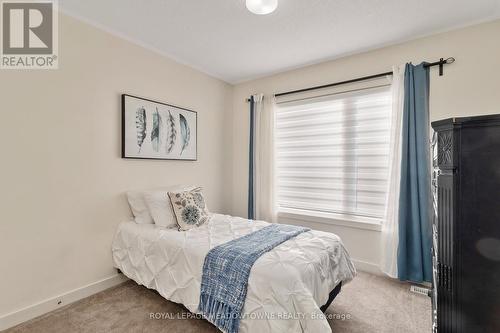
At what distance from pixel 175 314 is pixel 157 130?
1.90m

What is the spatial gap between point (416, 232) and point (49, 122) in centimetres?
355

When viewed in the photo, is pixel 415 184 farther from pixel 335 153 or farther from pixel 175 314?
pixel 175 314

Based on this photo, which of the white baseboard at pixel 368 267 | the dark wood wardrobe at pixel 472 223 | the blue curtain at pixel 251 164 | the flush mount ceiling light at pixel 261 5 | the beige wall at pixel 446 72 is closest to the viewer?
the dark wood wardrobe at pixel 472 223

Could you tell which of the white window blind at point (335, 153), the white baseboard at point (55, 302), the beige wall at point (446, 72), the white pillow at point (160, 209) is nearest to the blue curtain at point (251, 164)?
the white window blind at point (335, 153)

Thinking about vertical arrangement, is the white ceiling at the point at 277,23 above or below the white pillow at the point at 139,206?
above

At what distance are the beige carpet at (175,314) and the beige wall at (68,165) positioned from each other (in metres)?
0.23

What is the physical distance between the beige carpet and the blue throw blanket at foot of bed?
1.05ft

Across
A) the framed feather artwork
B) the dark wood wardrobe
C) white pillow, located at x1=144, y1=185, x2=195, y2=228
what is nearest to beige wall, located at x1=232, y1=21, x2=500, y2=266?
the framed feather artwork

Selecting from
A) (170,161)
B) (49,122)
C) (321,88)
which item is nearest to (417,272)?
(321,88)

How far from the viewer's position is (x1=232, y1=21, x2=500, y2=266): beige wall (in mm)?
2238

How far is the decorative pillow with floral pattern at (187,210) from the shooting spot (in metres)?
2.41

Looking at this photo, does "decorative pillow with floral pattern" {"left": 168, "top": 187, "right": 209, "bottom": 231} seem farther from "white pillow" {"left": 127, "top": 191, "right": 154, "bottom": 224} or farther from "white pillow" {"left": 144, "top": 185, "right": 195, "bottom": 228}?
"white pillow" {"left": 127, "top": 191, "right": 154, "bottom": 224}

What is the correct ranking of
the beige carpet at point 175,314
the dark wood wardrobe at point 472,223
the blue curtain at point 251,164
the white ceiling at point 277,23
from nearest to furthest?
the dark wood wardrobe at point 472,223 → the beige carpet at point 175,314 → the white ceiling at point 277,23 → the blue curtain at point 251,164

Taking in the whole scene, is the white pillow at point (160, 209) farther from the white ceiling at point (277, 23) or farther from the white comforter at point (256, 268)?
the white ceiling at point (277, 23)
